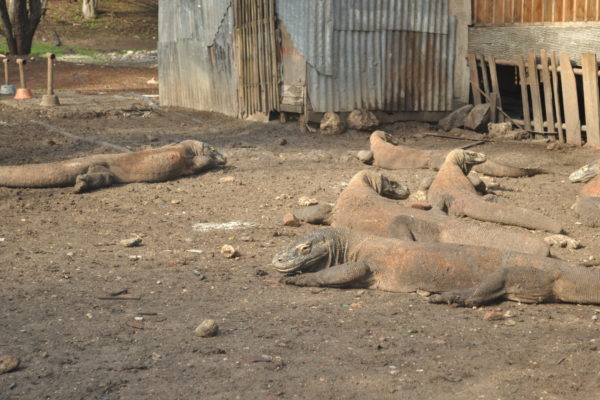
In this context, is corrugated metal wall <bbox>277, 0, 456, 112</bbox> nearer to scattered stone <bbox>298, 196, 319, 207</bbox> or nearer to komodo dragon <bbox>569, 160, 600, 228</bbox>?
komodo dragon <bbox>569, 160, 600, 228</bbox>

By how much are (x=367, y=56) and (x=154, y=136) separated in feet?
13.1

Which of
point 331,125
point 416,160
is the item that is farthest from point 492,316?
point 331,125

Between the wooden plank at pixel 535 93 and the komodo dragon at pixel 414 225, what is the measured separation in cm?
592

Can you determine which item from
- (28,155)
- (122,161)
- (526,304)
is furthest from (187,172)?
(526,304)

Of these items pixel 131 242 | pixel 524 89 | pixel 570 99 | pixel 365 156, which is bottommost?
pixel 131 242

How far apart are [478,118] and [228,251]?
789 centimetres

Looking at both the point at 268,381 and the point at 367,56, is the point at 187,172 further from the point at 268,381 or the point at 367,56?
the point at 268,381

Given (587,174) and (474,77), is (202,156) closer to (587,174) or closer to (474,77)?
(587,174)

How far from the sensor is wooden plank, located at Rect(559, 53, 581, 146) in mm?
11945

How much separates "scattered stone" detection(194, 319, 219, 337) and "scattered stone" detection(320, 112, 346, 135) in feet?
29.2

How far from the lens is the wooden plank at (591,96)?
11.5 meters

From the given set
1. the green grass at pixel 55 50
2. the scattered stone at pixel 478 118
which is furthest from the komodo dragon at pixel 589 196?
the green grass at pixel 55 50

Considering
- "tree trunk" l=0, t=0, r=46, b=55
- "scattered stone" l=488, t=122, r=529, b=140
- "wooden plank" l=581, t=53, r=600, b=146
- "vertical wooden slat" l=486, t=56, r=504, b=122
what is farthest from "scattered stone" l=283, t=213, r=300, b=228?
"tree trunk" l=0, t=0, r=46, b=55

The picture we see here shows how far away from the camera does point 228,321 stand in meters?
5.20
